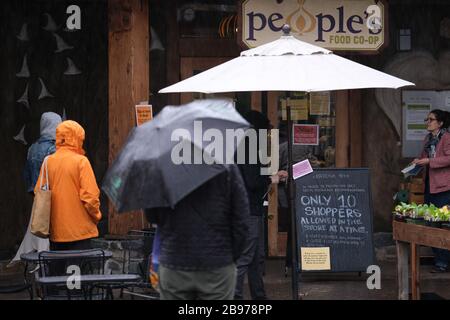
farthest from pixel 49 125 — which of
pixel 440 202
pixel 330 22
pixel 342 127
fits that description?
pixel 440 202

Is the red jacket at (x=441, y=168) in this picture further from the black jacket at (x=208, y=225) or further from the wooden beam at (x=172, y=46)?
the black jacket at (x=208, y=225)

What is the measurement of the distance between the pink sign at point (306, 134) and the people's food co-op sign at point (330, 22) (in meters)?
1.35

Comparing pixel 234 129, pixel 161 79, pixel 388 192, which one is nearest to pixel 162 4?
pixel 161 79

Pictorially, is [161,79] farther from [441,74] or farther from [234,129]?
[234,129]

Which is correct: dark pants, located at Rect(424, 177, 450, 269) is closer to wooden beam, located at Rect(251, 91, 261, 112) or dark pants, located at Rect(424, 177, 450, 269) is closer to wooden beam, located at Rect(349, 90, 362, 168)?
wooden beam, located at Rect(349, 90, 362, 168)

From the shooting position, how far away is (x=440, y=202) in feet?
34.0

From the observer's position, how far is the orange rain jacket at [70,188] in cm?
746

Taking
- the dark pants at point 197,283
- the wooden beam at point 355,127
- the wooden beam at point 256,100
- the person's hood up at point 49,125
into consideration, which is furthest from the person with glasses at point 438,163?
the dark pants at point 197,283

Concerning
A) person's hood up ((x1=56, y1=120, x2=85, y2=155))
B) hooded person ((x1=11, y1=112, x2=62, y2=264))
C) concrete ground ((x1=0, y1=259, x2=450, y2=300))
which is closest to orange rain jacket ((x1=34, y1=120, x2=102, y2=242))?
person's hood up ((x1=56, y1=120, x2=85, y2=155))

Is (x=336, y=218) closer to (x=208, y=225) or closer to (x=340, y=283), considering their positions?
(x=340, y=283)

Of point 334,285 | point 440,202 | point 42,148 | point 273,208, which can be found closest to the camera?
point 42,148

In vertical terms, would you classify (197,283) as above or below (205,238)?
below

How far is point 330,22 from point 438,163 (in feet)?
6.69
